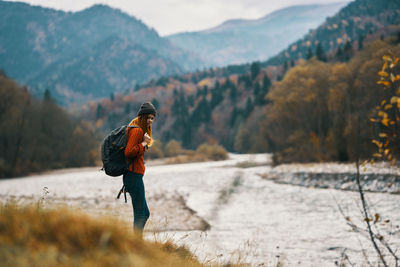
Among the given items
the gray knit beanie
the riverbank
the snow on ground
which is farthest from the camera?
the riverbank

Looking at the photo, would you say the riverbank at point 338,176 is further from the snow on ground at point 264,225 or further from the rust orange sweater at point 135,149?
the rust orange sweater at point 135,149

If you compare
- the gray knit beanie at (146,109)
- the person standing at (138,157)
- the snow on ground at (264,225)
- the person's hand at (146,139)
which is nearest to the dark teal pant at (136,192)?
the person standing at (138,157)

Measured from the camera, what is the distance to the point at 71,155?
56031 millimetres

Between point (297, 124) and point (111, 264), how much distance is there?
3253 cm

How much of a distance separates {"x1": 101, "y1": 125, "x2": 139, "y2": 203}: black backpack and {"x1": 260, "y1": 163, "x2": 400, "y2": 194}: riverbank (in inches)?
518

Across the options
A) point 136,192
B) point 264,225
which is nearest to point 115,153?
point 136,192

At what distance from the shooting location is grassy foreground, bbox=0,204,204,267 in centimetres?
189

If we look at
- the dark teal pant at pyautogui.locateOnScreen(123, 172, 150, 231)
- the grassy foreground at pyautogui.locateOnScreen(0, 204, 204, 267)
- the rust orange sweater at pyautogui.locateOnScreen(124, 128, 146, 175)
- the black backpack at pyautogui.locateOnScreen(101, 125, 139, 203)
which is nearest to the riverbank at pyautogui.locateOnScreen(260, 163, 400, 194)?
the dark teal pant at pyautogui.locateOnScreen(123, 172, 150, 231)

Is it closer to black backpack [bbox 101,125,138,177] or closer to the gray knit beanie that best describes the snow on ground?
black backpack [bbox 101,125,138,177]

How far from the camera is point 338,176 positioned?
22844 millimetres

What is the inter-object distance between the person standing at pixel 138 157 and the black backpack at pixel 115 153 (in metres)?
0.08

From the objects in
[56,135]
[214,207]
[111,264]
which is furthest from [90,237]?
[56,135]

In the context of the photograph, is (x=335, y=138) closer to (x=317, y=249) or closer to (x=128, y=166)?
(x=317, y=249)

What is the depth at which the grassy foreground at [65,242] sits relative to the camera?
189 centimetres
